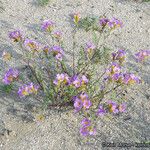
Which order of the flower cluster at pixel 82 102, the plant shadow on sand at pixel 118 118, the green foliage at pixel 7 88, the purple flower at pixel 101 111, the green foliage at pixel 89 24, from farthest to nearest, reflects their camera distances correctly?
the green foliage at pixel 89 24
the green foliage at pixel 7 88
the plant shadow on sand at pixel 118 118
the purple flower at pixel 101 111
the flower cluster at pixel 82 102

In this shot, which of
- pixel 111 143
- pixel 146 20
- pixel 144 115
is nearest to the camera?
pixel 111 143

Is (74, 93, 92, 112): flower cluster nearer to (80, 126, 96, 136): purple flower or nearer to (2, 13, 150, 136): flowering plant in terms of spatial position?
(2, 13, 150, 136): flowering plant

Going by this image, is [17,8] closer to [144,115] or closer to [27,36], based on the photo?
[27,36]

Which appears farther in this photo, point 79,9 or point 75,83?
point 79,9

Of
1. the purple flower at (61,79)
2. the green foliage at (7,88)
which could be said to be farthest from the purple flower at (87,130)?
the green foliage at (7,88)

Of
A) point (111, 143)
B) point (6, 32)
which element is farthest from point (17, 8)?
point (111, 143)

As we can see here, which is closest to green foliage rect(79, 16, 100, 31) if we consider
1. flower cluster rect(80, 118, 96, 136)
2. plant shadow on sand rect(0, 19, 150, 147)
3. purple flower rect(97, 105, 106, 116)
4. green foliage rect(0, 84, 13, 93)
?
plant shadow on sand rect(0, 19, 150, 147)

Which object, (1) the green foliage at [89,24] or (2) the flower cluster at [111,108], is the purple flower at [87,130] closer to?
(2) the flower cluster at [111,108]

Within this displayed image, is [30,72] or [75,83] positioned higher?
[75,83]
